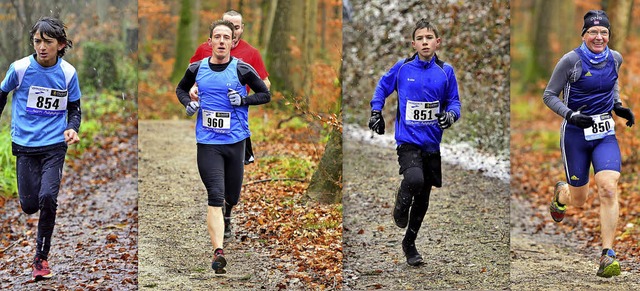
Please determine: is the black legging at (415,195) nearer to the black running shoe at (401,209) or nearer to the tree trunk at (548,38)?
the black running shoe at (401,209)

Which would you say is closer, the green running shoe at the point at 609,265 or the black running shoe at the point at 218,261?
the green running shoe at the point at 609,265

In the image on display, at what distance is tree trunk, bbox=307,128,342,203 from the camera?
24.2 ft

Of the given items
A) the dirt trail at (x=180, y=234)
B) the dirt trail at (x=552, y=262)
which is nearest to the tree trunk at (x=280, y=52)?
the dirt trail at (x=180, y=234)

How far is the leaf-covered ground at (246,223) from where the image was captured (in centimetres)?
718

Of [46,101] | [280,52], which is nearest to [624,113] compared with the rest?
[280,52]

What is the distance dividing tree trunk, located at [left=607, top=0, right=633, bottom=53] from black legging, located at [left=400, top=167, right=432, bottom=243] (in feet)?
20.6

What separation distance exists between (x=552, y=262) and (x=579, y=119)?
2292 millimetres

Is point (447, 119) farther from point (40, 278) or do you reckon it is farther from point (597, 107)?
point (40, 278)

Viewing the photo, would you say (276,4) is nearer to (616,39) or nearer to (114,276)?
(114,276)

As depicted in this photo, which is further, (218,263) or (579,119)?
(218,263)

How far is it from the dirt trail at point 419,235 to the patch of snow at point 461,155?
0.19 feet

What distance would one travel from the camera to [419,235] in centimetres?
735

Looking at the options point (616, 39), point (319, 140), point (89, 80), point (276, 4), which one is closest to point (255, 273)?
point (319, 140)

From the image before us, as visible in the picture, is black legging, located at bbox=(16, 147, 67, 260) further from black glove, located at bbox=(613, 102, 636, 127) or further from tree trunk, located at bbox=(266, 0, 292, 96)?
black glove, located at bbox=(613, 102, 636, 127)
